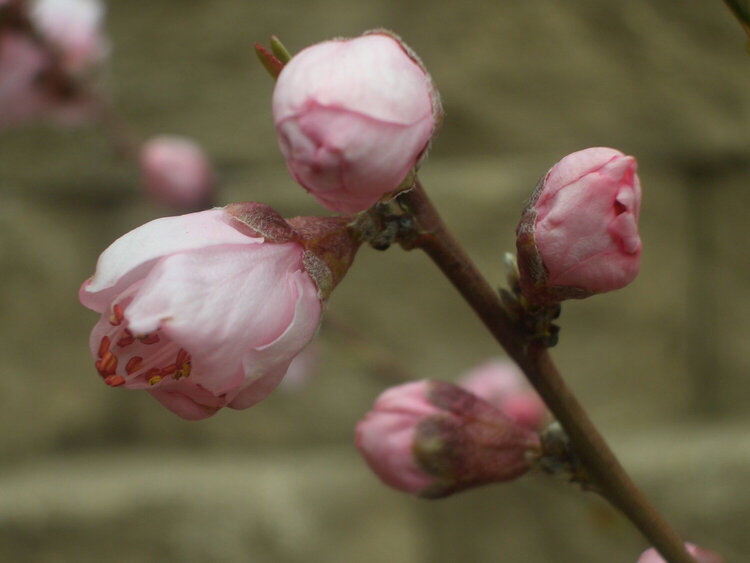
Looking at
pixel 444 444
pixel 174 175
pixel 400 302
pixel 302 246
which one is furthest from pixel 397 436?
pixel 400 302

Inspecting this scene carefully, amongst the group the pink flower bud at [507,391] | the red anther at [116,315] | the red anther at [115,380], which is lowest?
the pink flower bud at [507,391]

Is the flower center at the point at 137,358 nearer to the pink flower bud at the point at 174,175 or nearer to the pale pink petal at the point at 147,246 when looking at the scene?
the pale pink petal at the point at 147,246

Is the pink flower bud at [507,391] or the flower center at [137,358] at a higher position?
the flower center at [137,358]

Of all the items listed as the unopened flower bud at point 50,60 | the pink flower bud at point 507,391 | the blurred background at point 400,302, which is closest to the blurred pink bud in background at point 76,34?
the unopened flower bud at point 50,60

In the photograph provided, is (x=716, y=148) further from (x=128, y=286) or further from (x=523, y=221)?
(x=128, y=286)

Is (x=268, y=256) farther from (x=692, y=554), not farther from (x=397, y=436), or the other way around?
(x=692, y=554)

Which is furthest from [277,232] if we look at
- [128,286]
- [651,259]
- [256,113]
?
[651,259]
